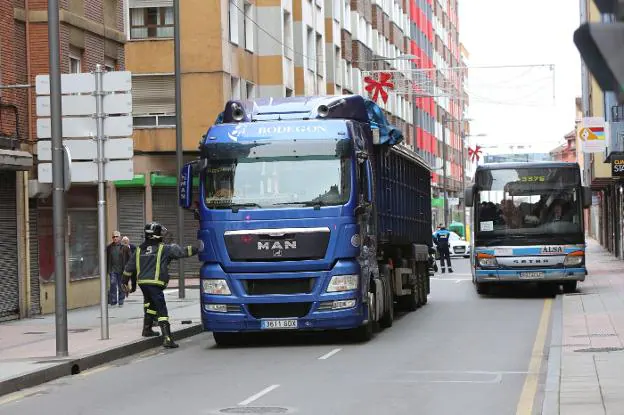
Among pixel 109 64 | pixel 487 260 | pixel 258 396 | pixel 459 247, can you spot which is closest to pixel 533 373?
pixel 258 396

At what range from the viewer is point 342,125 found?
18.5 m

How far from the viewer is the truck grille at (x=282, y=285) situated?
59.1ft

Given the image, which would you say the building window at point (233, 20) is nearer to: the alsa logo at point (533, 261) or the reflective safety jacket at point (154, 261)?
the alsa logo at point (533, 261)

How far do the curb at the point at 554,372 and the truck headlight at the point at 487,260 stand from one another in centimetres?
654

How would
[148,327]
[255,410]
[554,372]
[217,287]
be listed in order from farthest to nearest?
1. [148,327]
2. [217,287]
3. [554,372]
4. [255,410]

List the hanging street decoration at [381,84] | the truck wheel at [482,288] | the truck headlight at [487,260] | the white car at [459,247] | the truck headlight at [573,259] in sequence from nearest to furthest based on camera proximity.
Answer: the truck headlight at [573,259], the truck headlight at [487,260], the truck wheel at [482,288], the hanging street decoration at [381,84], the white car at [459,247]

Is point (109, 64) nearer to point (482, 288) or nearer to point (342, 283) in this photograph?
point (482, 288)

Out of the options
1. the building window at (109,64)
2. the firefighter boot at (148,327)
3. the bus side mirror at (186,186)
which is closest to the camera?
the bus side mirror at (186,186)

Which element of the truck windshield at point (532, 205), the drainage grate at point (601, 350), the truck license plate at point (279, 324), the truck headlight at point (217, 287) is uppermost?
the truck windshield at point (532, 205)

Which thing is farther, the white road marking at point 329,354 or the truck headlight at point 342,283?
the truck headlight at point 342,283

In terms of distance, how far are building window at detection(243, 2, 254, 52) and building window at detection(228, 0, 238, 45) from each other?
1292 mm

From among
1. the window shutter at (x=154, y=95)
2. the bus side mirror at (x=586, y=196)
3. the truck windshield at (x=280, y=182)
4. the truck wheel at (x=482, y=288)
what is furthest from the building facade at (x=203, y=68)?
the truck windshield at (x=280, y=182)

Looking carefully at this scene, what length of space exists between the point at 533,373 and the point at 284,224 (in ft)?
15.8

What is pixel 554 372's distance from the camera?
540 inches
